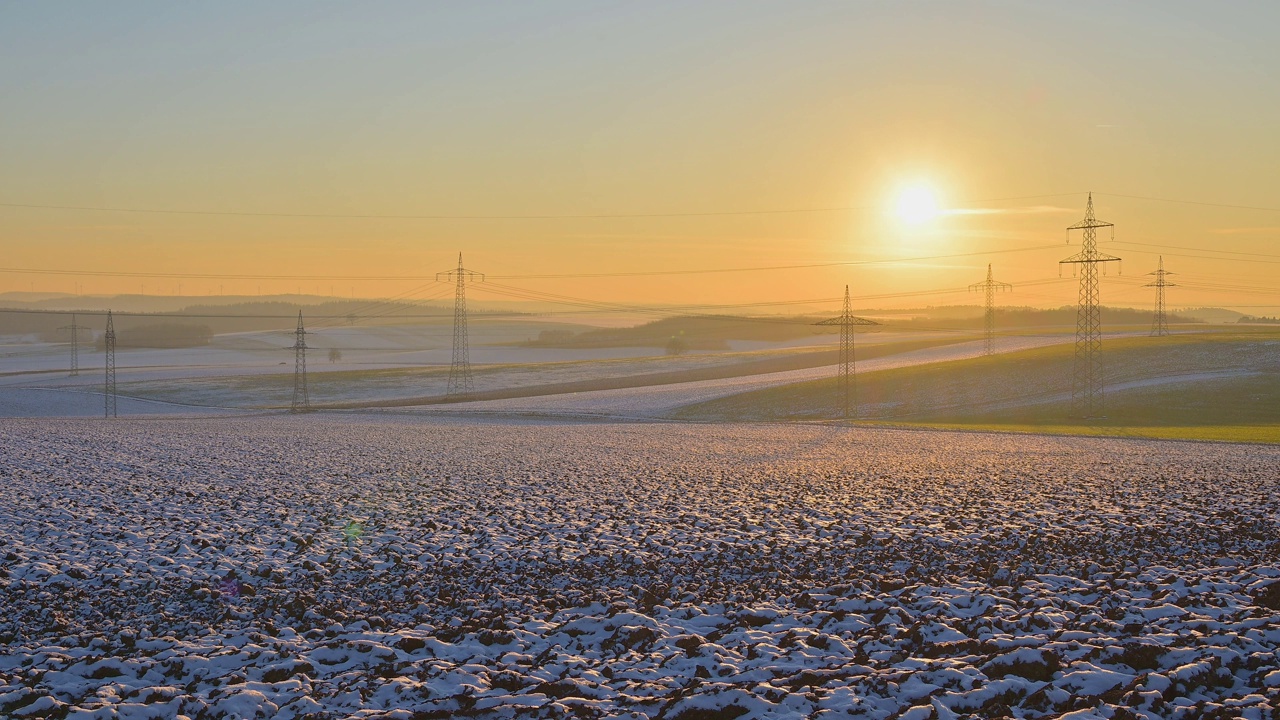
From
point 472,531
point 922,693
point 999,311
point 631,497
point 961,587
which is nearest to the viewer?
point 922,693

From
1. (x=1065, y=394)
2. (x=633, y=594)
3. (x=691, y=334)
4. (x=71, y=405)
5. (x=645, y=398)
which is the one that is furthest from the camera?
(x=691, y=334)

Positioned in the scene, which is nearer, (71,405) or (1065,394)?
(1065,394)

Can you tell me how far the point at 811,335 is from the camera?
17725 cm

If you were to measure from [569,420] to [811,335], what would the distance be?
123 meters

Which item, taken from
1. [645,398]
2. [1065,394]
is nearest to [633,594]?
[645,398]

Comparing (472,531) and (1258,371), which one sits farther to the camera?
(1258,371)

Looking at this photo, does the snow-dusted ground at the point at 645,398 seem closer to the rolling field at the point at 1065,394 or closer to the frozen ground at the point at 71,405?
the rolling field at the point at 1065,394

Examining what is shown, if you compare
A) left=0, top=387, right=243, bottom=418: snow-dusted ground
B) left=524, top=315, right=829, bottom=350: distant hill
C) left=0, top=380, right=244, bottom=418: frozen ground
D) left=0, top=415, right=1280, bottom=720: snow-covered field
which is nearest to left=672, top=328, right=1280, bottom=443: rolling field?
A: left=0, top=415, right=1280, bottom=720: snow-covered field

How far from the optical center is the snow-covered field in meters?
10.2

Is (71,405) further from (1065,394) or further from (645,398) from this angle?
(1065,394)

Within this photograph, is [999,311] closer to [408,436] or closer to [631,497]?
[408,436]

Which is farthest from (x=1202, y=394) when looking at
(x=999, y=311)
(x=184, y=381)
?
(x=999, y=311)

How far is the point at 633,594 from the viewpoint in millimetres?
14422

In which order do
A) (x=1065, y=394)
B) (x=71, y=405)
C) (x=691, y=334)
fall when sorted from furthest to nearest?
(x=691, y=334)
(x=71, y=405)
(x=1065, y=394)
